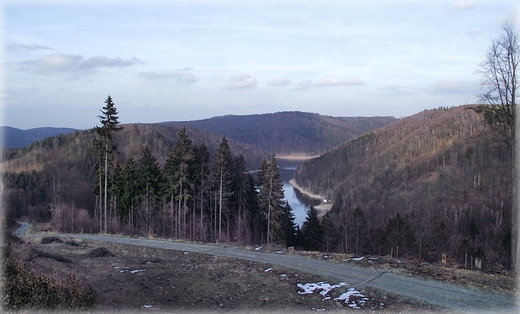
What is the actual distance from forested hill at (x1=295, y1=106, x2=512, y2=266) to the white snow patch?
322 inches

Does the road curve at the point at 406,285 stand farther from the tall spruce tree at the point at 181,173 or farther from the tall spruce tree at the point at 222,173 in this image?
the tall spruce tree at the point at 222,173

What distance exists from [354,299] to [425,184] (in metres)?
101

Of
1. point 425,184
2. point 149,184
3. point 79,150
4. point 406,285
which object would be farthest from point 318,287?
point 79,150

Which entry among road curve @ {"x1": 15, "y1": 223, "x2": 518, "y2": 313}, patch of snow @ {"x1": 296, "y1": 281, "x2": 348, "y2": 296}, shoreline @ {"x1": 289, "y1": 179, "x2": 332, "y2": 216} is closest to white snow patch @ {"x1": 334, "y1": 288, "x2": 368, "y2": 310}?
patch of snow @ {"x1": 296, "y1": 281, "x2": 348, "y2": 296}

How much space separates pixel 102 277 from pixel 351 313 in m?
7.10

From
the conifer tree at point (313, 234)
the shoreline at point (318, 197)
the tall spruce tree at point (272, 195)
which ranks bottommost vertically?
the shoreline at point (318, 197)

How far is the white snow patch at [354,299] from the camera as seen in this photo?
875 centimetres

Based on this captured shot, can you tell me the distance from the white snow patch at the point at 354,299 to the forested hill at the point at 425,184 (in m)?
8.18

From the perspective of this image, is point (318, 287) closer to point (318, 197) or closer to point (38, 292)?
point (38, 292)

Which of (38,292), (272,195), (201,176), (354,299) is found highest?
(201,176)

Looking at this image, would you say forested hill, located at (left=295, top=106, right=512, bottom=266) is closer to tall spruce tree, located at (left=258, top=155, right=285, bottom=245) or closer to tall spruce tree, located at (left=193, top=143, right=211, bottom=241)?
tall spruce tree, located at (left=258, top=155, right=285, bottom=245)

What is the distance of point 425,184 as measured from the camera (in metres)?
101

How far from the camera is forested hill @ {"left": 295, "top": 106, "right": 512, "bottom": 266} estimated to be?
42.0 meters

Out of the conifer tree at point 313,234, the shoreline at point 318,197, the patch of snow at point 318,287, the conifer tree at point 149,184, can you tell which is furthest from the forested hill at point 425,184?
the conifer tree at point 149,184
